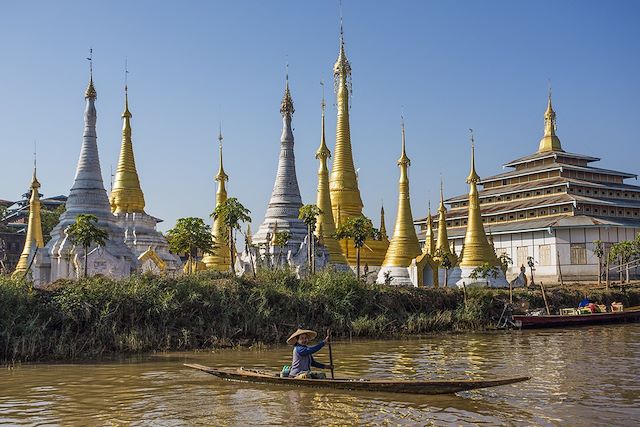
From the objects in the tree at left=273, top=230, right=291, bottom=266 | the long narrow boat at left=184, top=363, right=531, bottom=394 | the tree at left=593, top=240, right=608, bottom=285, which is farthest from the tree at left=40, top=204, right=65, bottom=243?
the long narrow boat at left=184, top=363, right=531, bottom=394

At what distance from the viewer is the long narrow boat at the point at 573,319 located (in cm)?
3141

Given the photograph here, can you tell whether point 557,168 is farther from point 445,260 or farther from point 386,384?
point 386,384

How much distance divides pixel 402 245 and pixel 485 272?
4.72 m

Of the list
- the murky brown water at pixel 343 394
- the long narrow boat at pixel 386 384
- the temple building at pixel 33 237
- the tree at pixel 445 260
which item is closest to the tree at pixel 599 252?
the tree at pixel 445 260

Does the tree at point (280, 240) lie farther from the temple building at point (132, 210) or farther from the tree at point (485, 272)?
the tree at point (485, 272)

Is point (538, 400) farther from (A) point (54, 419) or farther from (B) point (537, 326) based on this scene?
(B) point (537, 326)

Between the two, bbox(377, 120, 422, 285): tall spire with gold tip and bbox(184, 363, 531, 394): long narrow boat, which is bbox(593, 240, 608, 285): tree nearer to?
bbox(377, 120, 422, 285): tall spire with gold tip

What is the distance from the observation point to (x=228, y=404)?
45.7 feet

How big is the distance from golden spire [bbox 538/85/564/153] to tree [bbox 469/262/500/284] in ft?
83.8

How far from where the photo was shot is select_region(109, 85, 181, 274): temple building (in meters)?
42.8

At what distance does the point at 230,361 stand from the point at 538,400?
9638mm

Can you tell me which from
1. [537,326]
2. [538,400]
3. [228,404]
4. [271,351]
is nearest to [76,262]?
[271,351]

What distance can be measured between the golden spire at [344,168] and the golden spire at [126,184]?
11.4 metres

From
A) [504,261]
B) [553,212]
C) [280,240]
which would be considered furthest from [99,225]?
[553,212]
